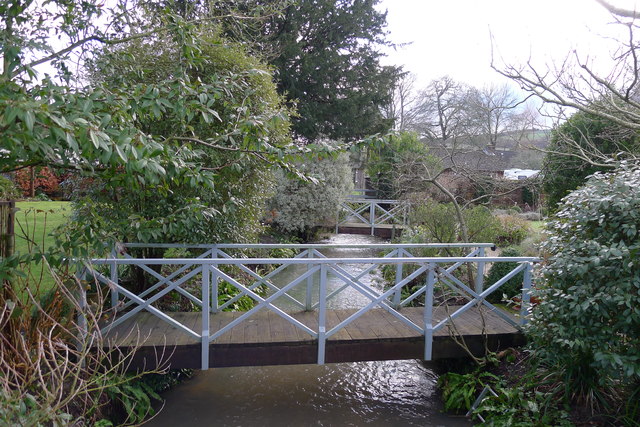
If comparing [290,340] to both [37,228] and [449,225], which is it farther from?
[37,228]

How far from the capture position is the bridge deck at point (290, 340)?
4.14m

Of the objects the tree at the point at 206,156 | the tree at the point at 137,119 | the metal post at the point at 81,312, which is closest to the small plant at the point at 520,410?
the tree at the point at 137,119

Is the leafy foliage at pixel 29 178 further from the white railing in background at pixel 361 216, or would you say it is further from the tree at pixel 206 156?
the white railing in background at pixel 361 216

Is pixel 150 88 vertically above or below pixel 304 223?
above

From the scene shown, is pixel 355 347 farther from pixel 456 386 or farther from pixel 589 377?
pixel 589 377

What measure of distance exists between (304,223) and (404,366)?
25.5 feet

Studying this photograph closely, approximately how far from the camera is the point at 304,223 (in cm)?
1312

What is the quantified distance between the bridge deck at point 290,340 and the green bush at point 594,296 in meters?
0.88

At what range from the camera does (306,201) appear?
13.0 meters

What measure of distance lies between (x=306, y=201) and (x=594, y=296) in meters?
10.0

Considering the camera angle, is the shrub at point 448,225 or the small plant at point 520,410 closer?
the small plant at point 520,410

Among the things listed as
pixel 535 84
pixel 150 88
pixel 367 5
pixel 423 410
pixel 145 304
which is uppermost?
Result: pixel 367 5

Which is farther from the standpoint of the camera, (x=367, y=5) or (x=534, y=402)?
(x=367, y=5)

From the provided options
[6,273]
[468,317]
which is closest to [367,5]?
[468,317]
